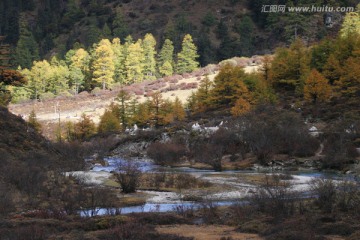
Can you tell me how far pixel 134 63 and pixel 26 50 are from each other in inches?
1547

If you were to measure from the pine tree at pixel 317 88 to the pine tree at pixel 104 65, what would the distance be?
54460mm

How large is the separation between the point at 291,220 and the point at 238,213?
3.32 meters

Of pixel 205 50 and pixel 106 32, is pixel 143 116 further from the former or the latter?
pixel 106 32

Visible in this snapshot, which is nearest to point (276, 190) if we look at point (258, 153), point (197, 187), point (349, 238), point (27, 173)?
point (349, 238)

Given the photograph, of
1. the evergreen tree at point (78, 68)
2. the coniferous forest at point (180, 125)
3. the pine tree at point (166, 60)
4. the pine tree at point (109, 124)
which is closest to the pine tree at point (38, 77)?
the coniferous forest at point (180, 125)

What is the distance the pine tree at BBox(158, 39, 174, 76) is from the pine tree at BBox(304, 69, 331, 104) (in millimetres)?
54445

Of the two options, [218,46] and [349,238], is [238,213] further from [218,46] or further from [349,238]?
[218,46]

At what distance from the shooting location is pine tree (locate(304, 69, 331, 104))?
70.8 meters

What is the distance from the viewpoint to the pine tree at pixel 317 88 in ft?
232

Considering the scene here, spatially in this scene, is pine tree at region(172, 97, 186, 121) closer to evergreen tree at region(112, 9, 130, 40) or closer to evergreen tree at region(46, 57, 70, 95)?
evergreen tree at region(46, 57, 70, 95)

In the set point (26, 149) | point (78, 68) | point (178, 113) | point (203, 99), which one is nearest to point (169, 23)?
point (78, 68)

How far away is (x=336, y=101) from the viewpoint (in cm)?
7031

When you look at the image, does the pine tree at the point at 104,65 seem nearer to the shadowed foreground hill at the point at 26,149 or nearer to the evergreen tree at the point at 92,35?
the evergreen tree at the point at 92,35

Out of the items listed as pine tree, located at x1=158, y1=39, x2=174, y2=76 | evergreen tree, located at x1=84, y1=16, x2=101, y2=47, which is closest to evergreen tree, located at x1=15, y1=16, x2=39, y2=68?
evergreen tree, located at x1=84, y1=16, x2=101, y2=47
